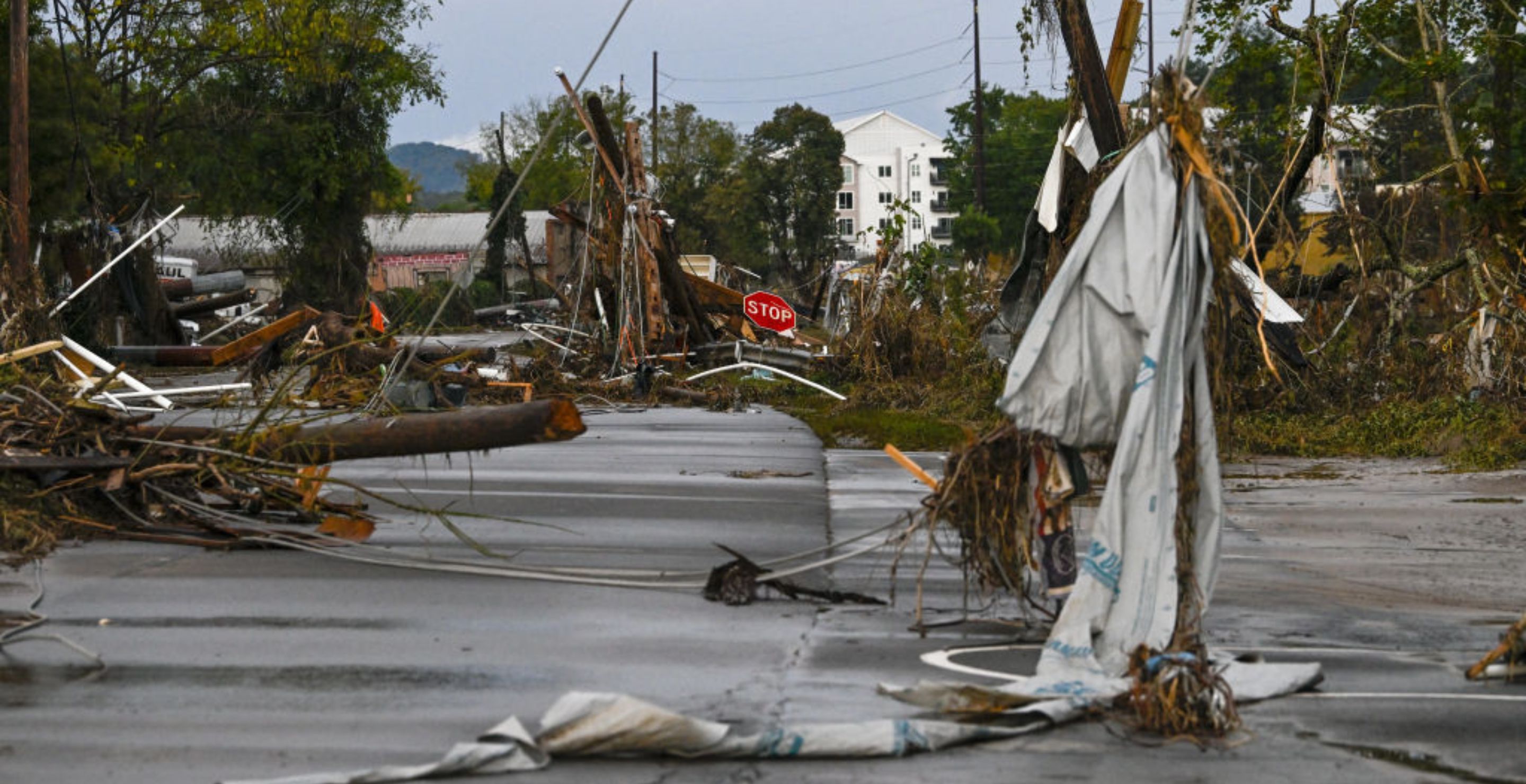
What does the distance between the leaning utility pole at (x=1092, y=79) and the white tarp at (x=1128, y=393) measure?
5.10 meters

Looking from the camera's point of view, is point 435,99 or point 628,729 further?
point 435,99

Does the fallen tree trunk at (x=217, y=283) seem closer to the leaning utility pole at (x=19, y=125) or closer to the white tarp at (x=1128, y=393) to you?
the leaning utility pole at (x=19, y=125)

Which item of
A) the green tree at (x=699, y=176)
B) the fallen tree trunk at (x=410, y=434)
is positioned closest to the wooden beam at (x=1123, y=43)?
the fallen tree trunk at (x=410, y=434)

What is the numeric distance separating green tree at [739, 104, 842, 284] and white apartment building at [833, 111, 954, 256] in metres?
58.9

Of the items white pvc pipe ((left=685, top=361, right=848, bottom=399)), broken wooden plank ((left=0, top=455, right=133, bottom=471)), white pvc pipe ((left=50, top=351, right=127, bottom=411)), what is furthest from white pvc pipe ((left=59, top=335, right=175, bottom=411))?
white pvc pipe ((left=685, top=361, right=848, bottom=399))

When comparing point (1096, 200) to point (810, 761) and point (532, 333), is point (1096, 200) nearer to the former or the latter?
point (810, 761)

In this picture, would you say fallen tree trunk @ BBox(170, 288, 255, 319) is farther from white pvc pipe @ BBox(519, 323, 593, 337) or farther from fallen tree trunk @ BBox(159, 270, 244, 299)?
white pvc pipe @ BBox(519, 323, 593, 337)

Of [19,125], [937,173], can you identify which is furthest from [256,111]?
[937,173]

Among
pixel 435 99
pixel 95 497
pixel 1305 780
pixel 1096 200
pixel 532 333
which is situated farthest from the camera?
pixel 435 99

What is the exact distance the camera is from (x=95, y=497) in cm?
1089

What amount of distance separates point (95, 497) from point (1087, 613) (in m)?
6.87

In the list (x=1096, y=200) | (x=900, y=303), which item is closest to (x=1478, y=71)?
(x=900, y=303)

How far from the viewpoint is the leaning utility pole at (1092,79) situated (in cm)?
1239

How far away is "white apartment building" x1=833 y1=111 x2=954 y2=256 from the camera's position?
495ft
